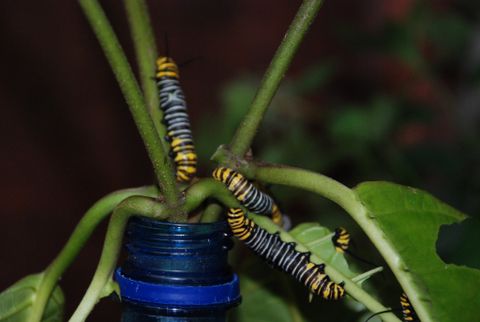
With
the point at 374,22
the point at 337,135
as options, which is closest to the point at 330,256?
the point at 337,135

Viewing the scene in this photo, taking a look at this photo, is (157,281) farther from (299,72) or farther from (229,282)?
(299,72)

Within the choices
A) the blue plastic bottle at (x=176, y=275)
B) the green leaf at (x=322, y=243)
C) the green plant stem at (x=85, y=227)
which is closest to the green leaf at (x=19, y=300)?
the green plant stem at (x=85, y=227)

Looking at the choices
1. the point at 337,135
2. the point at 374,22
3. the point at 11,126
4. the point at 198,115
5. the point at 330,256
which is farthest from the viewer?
the point at 374,22

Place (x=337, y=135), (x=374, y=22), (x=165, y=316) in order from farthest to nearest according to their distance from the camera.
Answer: (x=374, y=22) < (x=337, y=135) < (x=165, y=316)

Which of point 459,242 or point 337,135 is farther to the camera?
point 337,135

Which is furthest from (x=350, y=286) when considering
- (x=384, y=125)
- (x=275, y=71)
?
(x=384, y=125)

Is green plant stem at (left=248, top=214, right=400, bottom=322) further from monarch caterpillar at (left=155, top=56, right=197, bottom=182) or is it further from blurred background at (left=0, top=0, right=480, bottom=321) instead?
blurred background at (left=0, top=0, right=480, bottom=321)

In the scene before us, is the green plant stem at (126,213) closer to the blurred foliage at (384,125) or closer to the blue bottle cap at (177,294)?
the blue bottle cap at (177,294)
